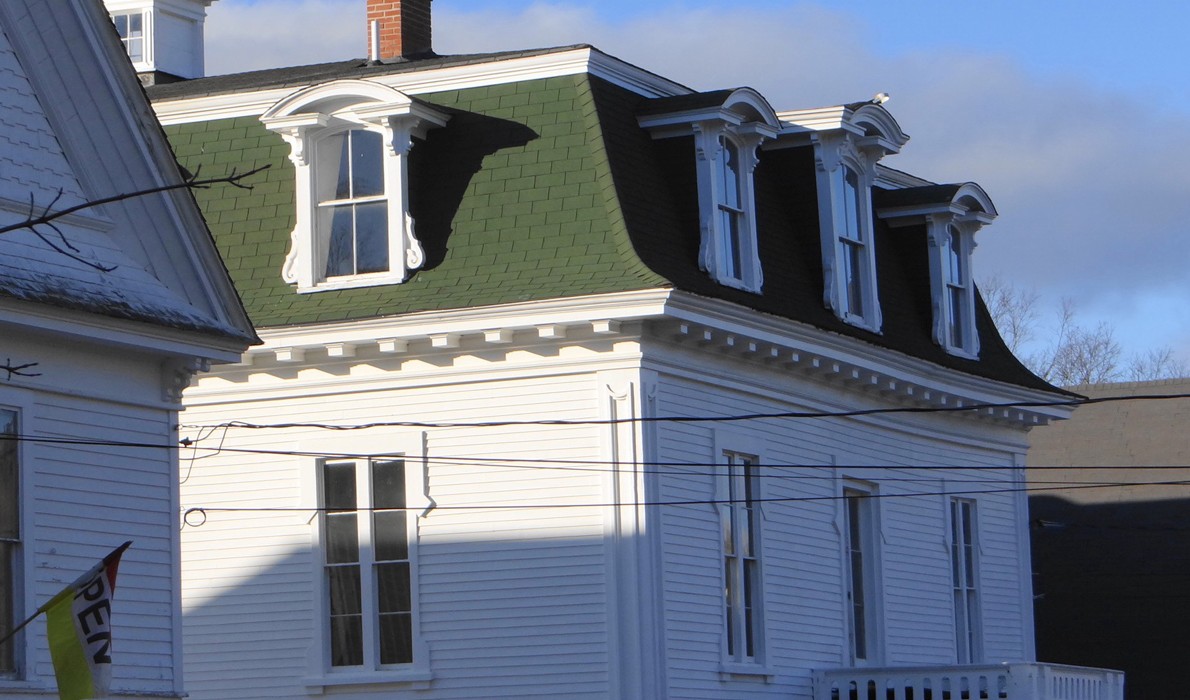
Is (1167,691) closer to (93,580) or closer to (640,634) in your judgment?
(640,634)

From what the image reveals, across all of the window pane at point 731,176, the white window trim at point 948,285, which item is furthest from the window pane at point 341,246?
the white window trim at point 948,285

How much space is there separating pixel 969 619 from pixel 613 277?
928 cm

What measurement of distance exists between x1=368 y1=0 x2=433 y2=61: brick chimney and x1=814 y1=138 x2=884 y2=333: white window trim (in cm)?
531

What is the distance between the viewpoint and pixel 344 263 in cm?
2434

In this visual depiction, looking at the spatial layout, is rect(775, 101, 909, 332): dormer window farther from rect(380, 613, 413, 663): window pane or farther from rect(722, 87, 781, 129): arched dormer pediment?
rect(380, 613, 413, 663): window pane

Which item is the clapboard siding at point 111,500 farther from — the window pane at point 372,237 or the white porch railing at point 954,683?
the white porch railing at point 954,683

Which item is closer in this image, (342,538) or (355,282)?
(355,282)

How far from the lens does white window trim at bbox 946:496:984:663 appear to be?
94.8 feet

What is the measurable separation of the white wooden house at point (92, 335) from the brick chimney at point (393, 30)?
884 cm

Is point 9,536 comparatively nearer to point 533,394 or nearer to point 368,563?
point 368,563

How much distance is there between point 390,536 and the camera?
24.0 meters

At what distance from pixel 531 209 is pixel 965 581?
29.9 ft

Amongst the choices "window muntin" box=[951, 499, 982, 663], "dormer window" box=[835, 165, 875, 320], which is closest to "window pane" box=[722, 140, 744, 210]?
"dormer window" box=[835, 165, 875, 320]

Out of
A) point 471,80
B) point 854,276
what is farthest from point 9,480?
point 854,276
